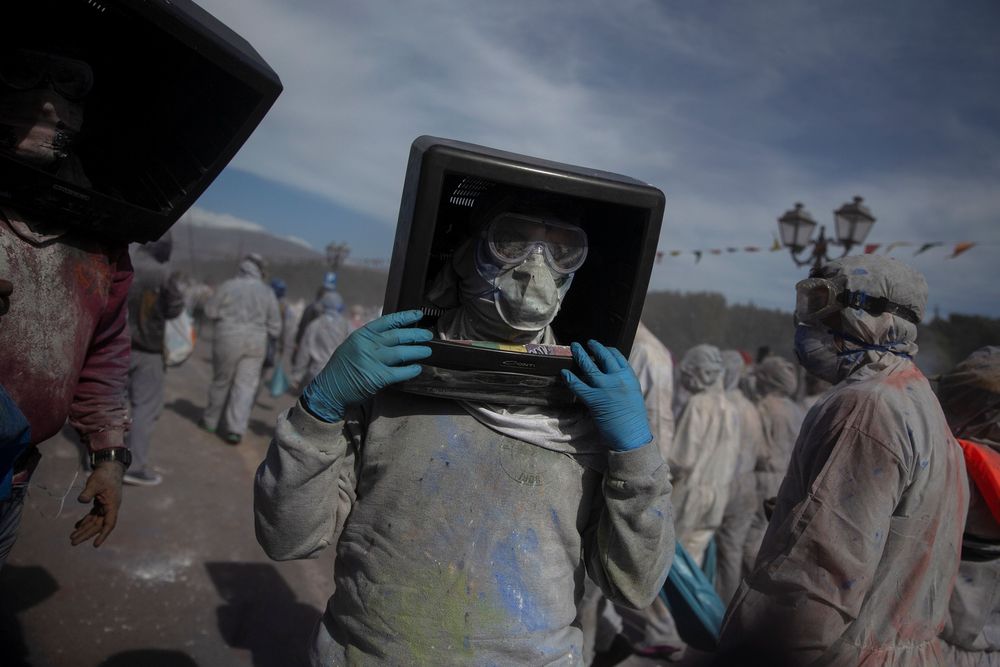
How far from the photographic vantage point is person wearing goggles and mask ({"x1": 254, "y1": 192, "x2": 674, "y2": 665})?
5.46 feet

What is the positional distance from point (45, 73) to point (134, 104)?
455mm

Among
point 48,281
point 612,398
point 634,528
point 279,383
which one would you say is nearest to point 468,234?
point 612,398

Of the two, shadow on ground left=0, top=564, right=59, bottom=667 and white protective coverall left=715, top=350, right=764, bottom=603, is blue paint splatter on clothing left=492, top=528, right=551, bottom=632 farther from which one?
white protective coverall left=715, top=350, right=764, bottom=603

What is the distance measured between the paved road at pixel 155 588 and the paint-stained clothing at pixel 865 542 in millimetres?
2688

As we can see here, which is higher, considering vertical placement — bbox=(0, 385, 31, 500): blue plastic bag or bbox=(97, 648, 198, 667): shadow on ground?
bbox=(0, 385, 31, 500): blue plastic bag

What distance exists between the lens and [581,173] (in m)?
1.66

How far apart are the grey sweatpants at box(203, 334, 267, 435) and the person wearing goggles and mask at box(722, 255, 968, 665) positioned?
6.86 meters

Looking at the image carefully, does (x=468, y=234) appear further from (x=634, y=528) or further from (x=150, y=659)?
(x=150, y=659)

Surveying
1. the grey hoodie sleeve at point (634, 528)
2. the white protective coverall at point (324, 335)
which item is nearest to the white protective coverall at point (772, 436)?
the grey hoodie sleeve at point (634, 528)

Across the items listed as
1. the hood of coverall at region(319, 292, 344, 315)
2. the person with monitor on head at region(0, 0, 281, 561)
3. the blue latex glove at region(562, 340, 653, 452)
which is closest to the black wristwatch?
the person with monitor on head at region(0, 0, 281, 561)

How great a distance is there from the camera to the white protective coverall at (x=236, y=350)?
784 cm

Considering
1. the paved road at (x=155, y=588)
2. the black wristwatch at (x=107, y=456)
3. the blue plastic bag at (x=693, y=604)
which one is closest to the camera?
the black wristwatch at (x=107, y=456)

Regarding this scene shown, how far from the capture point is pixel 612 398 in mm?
1711

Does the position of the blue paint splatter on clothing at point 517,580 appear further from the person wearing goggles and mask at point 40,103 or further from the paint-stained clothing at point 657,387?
the paint-stained clothing at point 657,387
